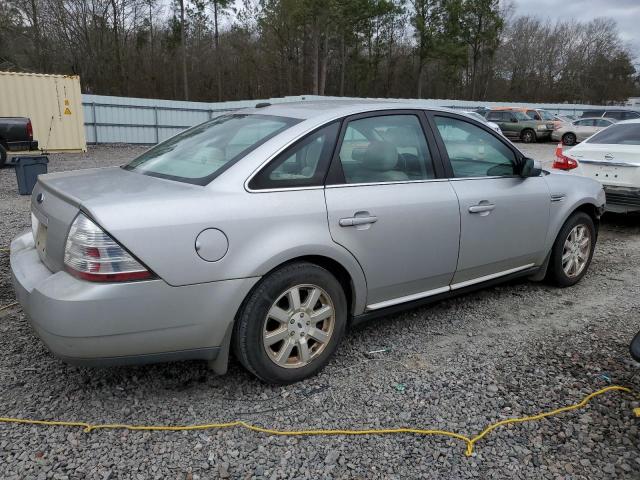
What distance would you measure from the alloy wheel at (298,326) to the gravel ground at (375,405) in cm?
19

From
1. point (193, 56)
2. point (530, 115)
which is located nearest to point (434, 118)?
point (530, 115)

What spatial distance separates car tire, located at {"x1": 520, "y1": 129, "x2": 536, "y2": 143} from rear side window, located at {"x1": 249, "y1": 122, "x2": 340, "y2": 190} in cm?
2458

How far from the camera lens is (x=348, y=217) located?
116 inches

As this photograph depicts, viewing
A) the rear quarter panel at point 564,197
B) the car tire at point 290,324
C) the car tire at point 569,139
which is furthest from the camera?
the car tire at point 569,139

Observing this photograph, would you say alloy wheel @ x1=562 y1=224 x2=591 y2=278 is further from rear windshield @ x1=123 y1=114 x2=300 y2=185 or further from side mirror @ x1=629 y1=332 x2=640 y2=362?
rear windshield @ x1=123 y1=114 x2=300 y2=185

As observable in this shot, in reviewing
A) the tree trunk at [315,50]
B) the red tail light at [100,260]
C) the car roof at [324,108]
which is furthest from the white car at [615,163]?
the tree trunk at [315,50]

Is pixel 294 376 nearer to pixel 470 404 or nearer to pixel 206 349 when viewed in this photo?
pixel 206 349

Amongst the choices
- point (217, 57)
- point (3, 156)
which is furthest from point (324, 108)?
point (217, 57)

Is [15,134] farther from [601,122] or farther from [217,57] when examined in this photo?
[217,57]

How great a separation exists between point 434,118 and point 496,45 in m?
50.7

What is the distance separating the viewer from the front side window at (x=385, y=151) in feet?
10.2

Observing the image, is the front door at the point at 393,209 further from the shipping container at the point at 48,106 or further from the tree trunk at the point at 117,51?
the tree trunk at the point at 117,51

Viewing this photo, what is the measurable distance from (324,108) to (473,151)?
1235 millimetres

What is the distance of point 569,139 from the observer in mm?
24281
